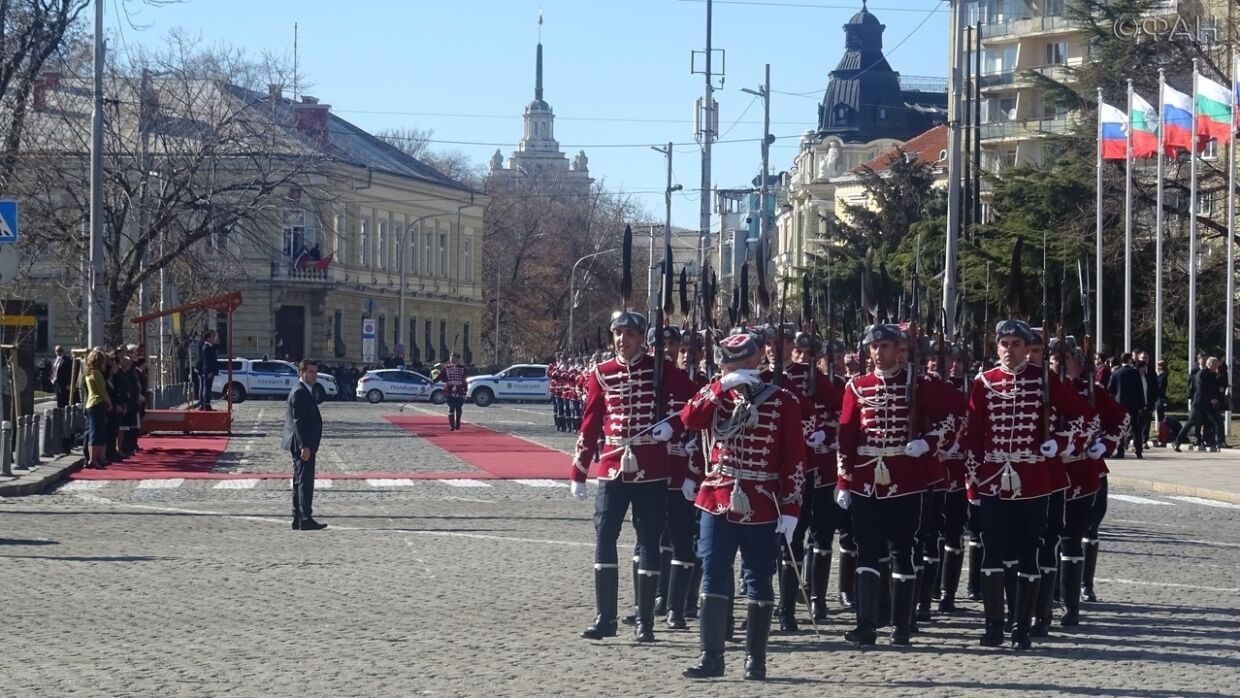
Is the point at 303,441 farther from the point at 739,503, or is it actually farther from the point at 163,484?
the point at 739,503

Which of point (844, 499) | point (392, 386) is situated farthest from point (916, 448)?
point (392, 386)

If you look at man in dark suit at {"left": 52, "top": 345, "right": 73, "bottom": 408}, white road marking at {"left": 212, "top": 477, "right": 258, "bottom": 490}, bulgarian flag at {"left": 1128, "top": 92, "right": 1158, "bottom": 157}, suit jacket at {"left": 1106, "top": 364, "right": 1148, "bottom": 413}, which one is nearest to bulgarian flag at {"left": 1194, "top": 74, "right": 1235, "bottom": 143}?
bulgarian flag at {"left": 1128, "top": 92, "right": 1158, "bottom": 157}

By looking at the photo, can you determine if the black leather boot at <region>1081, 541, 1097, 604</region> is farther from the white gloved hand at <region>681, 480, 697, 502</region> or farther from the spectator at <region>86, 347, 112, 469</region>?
the spectator at <region>86, 347, 112, 469</region>

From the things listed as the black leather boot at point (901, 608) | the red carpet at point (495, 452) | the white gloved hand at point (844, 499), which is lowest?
the red carpet at point (495, 452)

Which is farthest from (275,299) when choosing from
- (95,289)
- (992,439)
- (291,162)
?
(992,439)

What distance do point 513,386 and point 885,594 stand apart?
61.2 m

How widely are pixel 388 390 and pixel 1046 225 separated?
102 feet

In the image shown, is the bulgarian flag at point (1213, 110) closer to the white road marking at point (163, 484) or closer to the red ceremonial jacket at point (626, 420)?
the white road marking at point (163, 484)

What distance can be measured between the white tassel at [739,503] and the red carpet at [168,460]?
1867 centimetres

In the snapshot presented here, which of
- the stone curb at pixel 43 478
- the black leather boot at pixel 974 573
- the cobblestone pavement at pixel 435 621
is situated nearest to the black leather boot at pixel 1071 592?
the cobblestone pavement at pixel 435 621

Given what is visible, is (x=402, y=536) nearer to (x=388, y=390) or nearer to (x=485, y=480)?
(x=485, y=480)

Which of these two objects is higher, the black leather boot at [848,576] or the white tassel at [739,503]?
the white tassel at [739,503]

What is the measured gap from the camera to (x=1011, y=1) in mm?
90250

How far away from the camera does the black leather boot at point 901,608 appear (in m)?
11.2
